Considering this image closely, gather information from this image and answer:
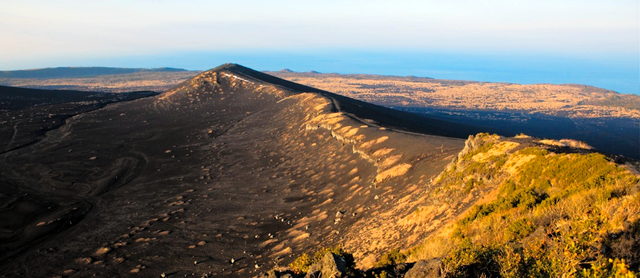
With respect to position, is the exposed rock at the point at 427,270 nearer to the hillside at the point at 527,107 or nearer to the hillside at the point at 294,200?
the hillside at the point at 294,200

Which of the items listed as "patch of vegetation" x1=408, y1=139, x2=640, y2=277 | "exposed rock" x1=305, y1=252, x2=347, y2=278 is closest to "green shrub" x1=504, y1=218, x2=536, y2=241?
"patch of vegetation" x1=408, y1=139, x2=640, y2=277

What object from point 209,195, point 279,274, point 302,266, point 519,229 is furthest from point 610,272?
point 209,195

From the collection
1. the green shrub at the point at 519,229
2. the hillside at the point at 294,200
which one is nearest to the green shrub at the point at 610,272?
the hillside at the point at 294,200

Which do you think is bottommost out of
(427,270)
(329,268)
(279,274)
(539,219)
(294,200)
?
(294,200)

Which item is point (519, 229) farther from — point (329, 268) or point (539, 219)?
point (329, 268)

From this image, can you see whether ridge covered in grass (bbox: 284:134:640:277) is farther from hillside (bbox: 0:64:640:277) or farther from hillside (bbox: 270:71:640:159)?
hillside (bbox: 270:71:640:159)

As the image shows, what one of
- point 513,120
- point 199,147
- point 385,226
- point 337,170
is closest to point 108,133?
point 199,147
